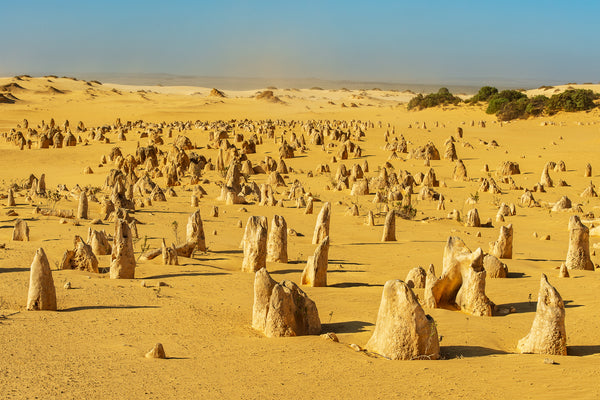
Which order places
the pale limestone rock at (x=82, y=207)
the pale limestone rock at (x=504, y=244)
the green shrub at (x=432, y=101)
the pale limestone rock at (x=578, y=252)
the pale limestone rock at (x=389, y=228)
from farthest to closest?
1. the green shrub at (x=432, y=101)
2. the pale limestone rock at (x=82, y=207)
3. the pale limestone rock at (x=389, y=228)
4. the pale limestone rock at (x=504, y=244)
5. the pale limestone rock at (x=578, y=252)

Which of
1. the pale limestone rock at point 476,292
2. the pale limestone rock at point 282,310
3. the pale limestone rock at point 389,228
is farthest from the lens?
the pale limestone rock at point 389,228

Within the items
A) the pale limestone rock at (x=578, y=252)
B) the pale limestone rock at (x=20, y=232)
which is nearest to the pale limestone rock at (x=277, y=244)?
the pale limestone rock at (x=20, y=232)

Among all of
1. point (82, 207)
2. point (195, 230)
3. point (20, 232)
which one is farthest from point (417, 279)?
point (82, 207)

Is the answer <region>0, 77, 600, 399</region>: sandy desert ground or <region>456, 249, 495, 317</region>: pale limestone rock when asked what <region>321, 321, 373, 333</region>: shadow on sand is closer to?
<region>0, 77, 600, 399</region>: sandy desert ground

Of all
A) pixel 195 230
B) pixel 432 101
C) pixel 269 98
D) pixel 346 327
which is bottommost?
pixel 346 327

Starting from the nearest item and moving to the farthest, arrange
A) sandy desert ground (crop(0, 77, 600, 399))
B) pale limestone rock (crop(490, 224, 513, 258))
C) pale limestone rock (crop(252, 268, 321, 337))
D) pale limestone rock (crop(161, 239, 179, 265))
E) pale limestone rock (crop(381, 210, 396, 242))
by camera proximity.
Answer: sandy desert ground (crop(0, 77, 600, 399)) < pale limestone rock (crop(252, 268, 321, 337)) < pale limestone rock (crop(161, 239, 179, 265)) < pale limestone rock (crop(490, 224, 513, 258)) < pale limestone rock (crop(381, 210, 396, 242))

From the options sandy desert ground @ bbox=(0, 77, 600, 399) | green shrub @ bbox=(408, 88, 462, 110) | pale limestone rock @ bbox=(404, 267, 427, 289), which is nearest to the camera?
sandy desert ground @ bbox=(0, 77, 600, 399)

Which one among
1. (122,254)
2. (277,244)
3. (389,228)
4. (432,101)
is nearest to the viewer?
(122,254)

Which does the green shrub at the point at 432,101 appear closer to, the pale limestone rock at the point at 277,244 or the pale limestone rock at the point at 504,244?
the pale limestone rock at the point at 504,244

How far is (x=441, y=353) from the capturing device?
6668 millimetres

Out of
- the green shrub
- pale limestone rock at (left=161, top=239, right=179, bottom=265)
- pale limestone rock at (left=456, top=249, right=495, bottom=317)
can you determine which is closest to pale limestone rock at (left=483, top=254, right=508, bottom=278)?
pale limestone rock at (left=456, top=249, right=495, bottom=317)

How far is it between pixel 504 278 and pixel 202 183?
12470 millimetres

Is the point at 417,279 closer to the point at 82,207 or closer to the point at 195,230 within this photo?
the point at 195,230

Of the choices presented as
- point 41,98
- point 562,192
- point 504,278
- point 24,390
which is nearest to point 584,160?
point 562,192
